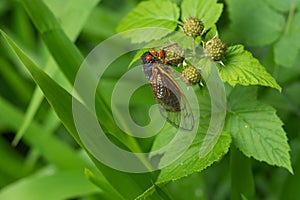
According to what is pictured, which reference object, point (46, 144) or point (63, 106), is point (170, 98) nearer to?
point (63, 106)

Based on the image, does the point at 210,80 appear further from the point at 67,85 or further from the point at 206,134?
the point at 67,85

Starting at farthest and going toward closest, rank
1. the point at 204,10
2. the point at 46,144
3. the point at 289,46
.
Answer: the point at 46,144 < the point at 289,46 < the point at 204,10

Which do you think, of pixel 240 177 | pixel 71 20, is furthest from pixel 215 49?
pixel 71 20

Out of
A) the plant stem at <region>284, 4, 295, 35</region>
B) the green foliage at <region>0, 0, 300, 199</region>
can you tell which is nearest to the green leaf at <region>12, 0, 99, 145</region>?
the green foliage at <region>0, 0, 300, 199</region>

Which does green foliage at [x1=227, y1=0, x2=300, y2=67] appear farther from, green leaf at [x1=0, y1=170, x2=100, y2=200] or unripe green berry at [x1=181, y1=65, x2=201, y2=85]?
green leaf at [x1=0, y1=170, x2=100, y2=200]

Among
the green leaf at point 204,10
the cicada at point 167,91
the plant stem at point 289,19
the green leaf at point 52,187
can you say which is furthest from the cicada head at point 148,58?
the green leaf at point 52,187

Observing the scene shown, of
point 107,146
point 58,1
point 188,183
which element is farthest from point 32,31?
point 107,146
